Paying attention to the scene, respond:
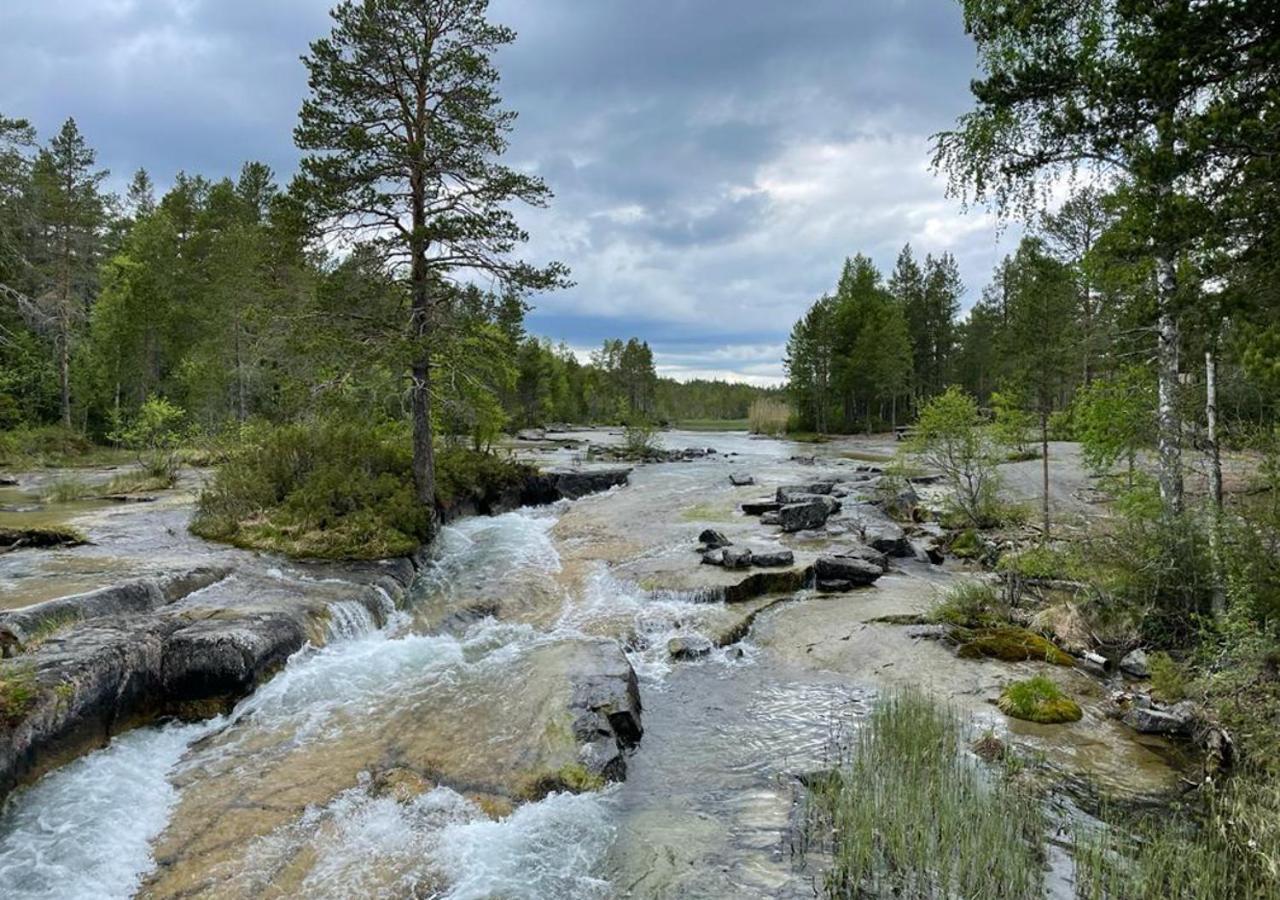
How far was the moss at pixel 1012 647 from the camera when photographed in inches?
379

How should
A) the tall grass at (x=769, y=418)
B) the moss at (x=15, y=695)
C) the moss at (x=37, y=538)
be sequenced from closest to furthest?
the moss at (x=15, y=695), the moss at (x=37, y=538), the tall grass at (x=769, y=418)

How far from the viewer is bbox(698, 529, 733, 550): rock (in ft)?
53.1

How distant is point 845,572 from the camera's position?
46.2 feet

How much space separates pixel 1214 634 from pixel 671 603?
8.28 meters

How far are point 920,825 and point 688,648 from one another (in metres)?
5.66

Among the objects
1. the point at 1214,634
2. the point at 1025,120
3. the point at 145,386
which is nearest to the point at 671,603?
the point at 1214,634

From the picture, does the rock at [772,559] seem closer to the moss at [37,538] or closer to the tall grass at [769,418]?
the moss at [37,538]

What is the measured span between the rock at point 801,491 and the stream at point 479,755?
27.1 feet

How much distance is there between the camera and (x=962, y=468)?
19.4 meters

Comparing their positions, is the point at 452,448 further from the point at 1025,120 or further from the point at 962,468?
the point at 1025,120

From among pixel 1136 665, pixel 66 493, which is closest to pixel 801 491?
pixel 1136 665

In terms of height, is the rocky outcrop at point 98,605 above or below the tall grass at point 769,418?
below

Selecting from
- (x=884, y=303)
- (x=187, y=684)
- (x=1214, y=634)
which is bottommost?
(x=187, y=684)

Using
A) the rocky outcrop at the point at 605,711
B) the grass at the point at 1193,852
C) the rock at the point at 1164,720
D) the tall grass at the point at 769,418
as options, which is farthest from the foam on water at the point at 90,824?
the tall grass at the point at 769,418
